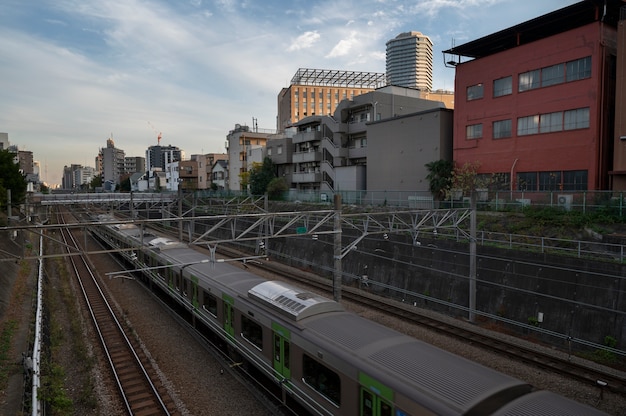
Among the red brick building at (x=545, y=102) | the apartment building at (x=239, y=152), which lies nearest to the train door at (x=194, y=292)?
the red brick building at (x=545, y=102)

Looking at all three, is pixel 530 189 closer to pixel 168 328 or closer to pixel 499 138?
pixel 499 138

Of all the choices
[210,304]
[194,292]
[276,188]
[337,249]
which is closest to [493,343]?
[337,249]

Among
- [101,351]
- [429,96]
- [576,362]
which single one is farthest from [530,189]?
[429,96]

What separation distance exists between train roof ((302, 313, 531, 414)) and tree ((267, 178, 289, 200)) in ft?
122

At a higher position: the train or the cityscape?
the cityscape

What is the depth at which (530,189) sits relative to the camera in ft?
83.0

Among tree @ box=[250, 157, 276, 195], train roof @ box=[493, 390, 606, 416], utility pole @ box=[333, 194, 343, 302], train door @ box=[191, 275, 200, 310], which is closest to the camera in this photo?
train roof @ box=[493, 390, 606, 416]

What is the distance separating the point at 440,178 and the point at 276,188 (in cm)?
2090

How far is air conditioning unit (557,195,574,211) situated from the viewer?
20.8m

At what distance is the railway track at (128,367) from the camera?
1022 cm

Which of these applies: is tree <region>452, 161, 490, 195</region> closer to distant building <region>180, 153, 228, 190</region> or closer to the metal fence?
the metal fence

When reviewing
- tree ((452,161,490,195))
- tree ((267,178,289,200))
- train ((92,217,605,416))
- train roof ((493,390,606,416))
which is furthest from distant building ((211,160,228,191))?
train roof ((493,390,606,416))

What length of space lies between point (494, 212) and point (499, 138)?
6147 millimetres

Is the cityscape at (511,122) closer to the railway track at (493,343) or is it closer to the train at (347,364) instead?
the railway track at (493,343)
